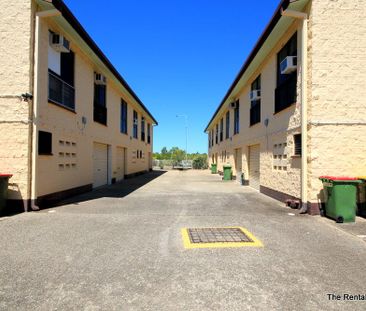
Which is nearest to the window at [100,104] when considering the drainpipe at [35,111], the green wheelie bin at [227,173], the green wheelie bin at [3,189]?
the drainpipe at [35,111]

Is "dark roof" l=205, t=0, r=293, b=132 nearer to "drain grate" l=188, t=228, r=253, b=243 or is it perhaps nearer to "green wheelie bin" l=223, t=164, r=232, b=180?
"drain grate" l=188, t=228, r=253, b=243

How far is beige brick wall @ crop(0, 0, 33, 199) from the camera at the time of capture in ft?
23.6

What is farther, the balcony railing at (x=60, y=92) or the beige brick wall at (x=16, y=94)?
the balcony railing at (x=60, y=92)

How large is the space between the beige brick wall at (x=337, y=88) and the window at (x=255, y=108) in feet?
16.7

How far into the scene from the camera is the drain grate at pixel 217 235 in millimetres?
4812

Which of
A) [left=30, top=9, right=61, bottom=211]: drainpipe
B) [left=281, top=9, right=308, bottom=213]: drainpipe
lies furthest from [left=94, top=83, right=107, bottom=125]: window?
[left=281, top=9, right=308, bottom=213]: drainpipe

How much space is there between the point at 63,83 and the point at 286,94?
8.26 meters

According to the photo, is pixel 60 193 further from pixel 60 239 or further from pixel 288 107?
pixel 288 107

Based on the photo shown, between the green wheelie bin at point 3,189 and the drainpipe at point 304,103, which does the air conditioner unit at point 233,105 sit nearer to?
the drainpipe at point 304,103

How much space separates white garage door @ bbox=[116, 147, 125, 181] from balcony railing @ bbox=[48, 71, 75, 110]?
7.73m

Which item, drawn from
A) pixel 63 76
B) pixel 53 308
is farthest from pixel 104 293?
pixel 63 76

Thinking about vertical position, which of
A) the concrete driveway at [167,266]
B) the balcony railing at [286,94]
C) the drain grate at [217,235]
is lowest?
the concrete driveway at [167,266]

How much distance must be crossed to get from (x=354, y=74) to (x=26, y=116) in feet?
31.9

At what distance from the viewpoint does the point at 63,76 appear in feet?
30.4
